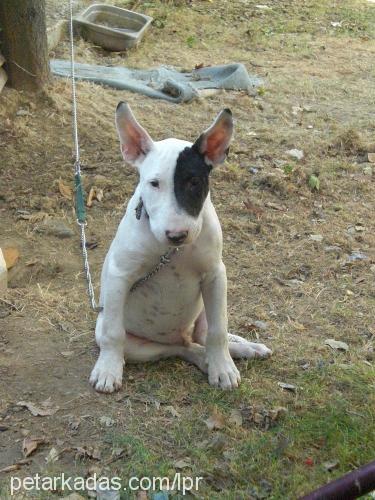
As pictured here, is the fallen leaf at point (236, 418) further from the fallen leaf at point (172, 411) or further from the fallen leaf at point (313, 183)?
the fallen leaf at point (313, 183)

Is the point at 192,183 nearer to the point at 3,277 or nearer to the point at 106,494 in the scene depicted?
the point at 106,494

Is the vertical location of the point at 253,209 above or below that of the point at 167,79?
above

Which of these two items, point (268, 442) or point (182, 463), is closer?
point (182, 463)

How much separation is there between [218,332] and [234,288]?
1371 mm

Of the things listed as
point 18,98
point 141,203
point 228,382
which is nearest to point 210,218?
point 141,203

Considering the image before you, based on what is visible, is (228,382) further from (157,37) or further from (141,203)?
(157,37)

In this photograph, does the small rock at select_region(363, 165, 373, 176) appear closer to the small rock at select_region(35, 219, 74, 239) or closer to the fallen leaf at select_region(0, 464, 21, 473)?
the small rock at select_region(35, 219, 74, 239)

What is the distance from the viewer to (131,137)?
364 cm

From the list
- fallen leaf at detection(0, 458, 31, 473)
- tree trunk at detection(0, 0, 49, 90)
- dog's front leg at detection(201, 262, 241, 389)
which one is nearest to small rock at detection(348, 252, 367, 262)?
dog's front leg at detection(201, 262, 241, 389)

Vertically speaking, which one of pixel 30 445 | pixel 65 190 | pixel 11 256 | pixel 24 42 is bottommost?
pixel 65 190

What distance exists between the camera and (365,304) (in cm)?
509

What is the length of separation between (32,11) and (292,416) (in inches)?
200

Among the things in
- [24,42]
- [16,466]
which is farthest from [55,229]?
[16,466]

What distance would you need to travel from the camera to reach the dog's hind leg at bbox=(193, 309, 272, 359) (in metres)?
4.29
